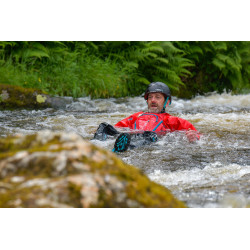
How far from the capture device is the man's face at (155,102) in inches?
207

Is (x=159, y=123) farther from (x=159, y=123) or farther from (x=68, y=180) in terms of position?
(x=68, y=180)

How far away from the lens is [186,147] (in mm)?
4234

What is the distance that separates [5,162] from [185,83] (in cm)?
1020

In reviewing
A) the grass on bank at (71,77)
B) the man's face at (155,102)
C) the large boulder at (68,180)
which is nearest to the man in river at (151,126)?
the man's face at (155,102)

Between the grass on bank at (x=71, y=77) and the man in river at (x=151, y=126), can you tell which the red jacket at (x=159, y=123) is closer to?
the man in river at (x=151, y=126)

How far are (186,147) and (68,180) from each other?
3060 mm

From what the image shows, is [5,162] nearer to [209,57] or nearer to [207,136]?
[207,136]

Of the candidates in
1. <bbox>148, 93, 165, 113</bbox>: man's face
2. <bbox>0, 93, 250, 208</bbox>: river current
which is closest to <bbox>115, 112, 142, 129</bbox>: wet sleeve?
<bbox>148, 93, 165, 113</bbox>: man's face

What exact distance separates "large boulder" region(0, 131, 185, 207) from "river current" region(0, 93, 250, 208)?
2.71 feet

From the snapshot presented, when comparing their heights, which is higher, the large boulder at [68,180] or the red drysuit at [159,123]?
the large boulder at [68,180]

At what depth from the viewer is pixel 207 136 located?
4875mm

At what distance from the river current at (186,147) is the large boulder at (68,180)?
2.71ft

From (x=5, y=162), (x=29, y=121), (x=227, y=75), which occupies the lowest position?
(x=29, y=121)

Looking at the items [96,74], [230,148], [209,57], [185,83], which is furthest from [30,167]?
[209,57]
